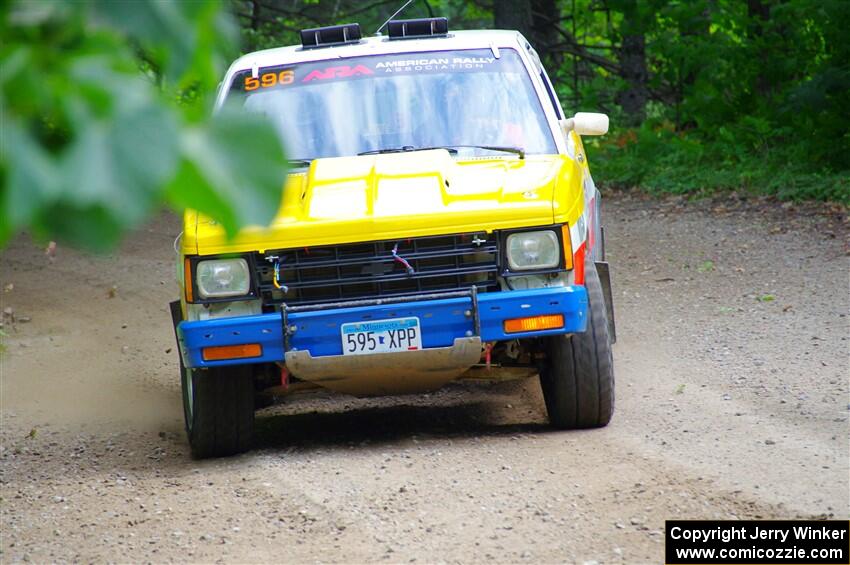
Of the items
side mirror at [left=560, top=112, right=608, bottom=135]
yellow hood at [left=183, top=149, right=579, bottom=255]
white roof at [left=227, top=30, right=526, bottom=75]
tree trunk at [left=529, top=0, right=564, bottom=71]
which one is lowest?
tree trunk at [left=529, top=0, right=564, bottom=71]

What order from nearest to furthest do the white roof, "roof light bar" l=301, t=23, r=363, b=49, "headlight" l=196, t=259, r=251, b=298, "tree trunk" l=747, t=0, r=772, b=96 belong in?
1. "headlight" l=196, t=259, r=251, b=298
2. the white roof
3. "roof light bar" l=301, t=23, r=363, b=49
4. "tree trunk" l=747, t=0, r=772, b=96

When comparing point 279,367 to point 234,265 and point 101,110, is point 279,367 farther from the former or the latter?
point 101,110

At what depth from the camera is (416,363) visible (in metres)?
5.50

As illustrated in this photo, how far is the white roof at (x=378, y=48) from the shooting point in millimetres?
→ 6836

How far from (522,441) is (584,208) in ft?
3.90

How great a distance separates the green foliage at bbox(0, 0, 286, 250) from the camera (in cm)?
118

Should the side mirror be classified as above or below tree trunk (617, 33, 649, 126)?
above

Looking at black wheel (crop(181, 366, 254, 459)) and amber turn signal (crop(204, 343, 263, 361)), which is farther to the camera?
black wheel (crop(181, 366, 254, 459))

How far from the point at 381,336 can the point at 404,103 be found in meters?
1.64

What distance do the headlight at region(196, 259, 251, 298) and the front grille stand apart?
7 cm

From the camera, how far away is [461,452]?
18.8ft
